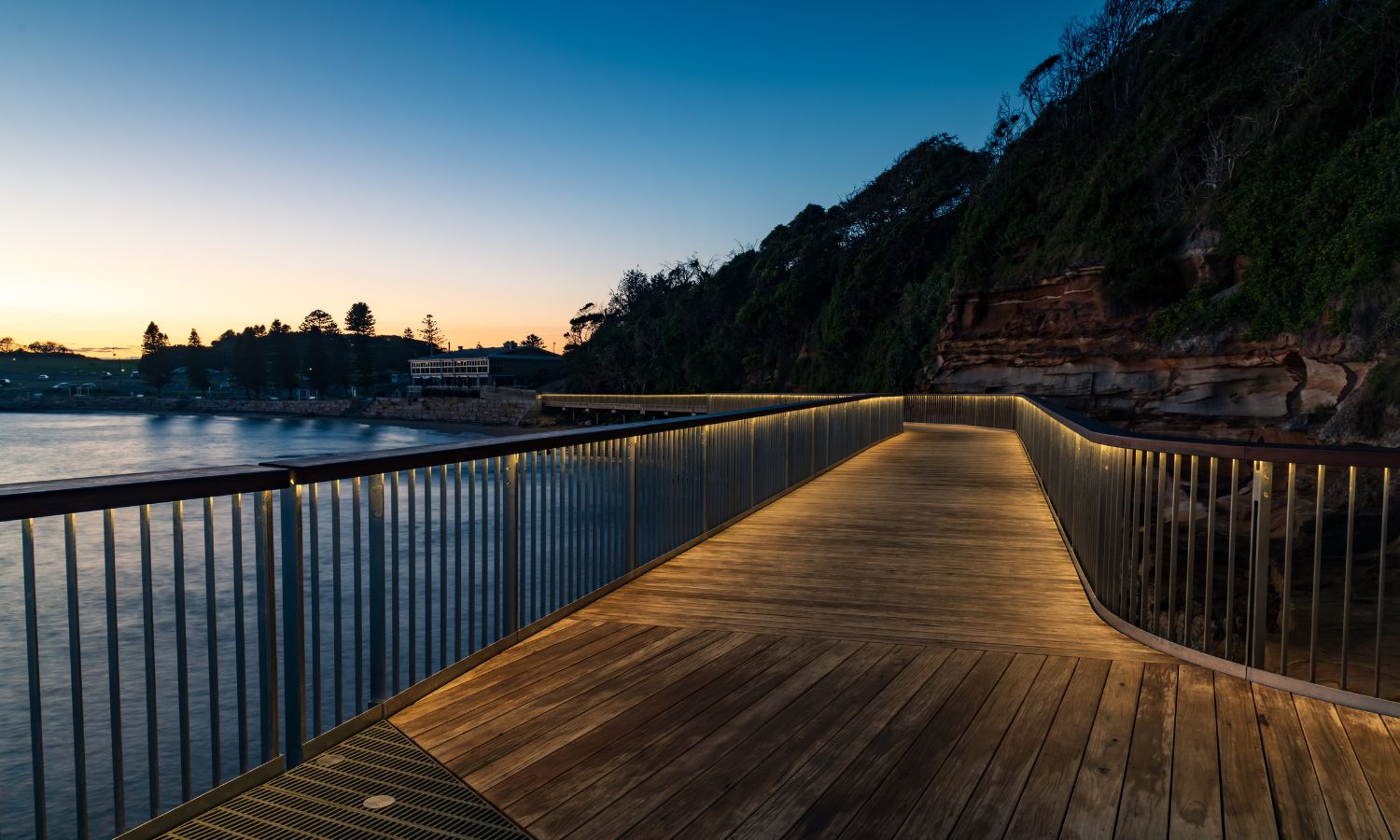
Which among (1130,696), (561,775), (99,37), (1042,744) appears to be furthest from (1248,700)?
(99,37)

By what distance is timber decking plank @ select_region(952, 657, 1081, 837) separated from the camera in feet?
7.89

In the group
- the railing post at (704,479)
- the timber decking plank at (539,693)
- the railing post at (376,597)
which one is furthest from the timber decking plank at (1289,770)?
the railing post at (704,479)

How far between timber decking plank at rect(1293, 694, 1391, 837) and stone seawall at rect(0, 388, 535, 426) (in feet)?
214

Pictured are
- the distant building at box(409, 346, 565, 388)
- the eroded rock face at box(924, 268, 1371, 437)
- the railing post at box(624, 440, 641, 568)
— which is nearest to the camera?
the railing post at box(624, 440, 641, 568)

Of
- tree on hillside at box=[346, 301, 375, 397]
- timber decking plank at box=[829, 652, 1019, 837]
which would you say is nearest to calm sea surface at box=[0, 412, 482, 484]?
tree on hillside at box=[346, 301, 375, 397]

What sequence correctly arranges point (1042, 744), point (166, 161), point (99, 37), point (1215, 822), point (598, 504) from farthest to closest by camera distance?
1. point (166, 161)
2. point (99, 37)
3. point (598, 504)
4. point (1042, 744)
5. point (1215, 822)

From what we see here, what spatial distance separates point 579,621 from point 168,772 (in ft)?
15.7

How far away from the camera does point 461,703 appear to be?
3.36 meters

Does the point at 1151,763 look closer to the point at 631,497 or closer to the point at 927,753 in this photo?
the point at 927,753

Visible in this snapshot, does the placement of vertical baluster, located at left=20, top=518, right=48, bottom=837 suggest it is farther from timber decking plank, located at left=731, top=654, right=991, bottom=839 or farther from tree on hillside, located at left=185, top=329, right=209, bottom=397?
tree on hillside, located at left=185, top=329, right=209, bottom=397

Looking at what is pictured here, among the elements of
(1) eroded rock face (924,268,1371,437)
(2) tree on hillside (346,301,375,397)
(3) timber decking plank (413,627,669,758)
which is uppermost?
(2) tree on hillside (346,301,375,397)

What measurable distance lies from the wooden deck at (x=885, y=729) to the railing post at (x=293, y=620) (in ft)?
1.39

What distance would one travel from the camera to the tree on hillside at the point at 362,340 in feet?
401

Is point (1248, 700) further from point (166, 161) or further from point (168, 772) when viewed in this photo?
point (166, 161)
